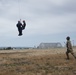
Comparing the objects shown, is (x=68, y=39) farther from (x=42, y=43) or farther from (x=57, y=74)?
(x=42, y=43)

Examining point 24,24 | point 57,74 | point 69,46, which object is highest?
point 24,24

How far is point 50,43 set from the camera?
6969 cm

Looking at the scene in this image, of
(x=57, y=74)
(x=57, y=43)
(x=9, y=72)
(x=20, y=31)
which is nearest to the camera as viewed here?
(x=57, y=74)

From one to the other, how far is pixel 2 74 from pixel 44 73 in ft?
7.58

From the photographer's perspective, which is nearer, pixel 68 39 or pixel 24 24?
pixel 68 39

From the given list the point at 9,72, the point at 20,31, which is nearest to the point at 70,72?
the point at 9,72

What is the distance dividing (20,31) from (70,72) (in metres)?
10.8

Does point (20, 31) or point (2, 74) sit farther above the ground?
point (20, 31)

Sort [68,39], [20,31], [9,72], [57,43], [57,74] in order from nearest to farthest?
[57,74]
[9,72]
[68,39]
[20,31]
[57,43]

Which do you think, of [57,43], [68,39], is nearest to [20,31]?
[68,39]

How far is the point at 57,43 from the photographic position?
220 feet

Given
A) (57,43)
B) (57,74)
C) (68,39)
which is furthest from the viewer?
(57,43)

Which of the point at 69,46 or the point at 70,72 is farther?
the point at 69,46

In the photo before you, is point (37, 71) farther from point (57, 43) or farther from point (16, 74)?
point (57, 43)
